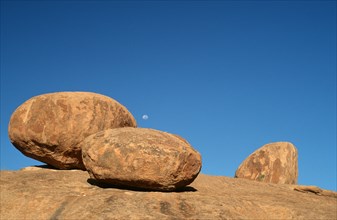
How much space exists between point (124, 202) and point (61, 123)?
459 cm

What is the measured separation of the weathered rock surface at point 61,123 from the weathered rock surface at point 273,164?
8401 mm

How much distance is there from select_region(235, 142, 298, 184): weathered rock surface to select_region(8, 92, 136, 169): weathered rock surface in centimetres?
840

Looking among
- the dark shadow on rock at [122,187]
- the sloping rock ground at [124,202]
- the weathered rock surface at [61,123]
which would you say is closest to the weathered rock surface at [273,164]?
the sloping rock ground at [124,202]

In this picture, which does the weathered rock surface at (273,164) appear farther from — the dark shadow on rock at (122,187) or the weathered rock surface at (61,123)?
the weathered rock surface at (61,123)

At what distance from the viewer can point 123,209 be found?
31.2ft

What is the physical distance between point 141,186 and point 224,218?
245 cm

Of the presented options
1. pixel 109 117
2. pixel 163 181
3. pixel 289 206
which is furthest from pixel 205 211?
pixel 109 117

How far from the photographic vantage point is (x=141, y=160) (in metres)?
10.6

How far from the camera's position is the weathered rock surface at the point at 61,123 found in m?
13.3

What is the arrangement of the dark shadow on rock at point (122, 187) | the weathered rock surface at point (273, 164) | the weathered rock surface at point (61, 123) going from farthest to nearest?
the weathered rock surface at point (273, 164) < the weathered rock surface at point (61, 123) < the dark shadow on rock at point (122, 187)

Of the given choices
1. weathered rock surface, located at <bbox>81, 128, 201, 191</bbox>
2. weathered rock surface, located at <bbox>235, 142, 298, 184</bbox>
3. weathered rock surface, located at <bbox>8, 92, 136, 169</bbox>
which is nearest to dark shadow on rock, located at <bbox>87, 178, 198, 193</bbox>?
weathered rock surface, located at <bbox>81, 128, 201, 191</bbox>

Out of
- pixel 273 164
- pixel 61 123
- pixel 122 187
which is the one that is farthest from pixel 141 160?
pixel 273 164

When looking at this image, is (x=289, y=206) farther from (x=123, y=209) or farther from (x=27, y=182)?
(x=27, y=182)

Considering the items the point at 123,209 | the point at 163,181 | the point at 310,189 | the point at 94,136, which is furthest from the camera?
the point at 310,189
